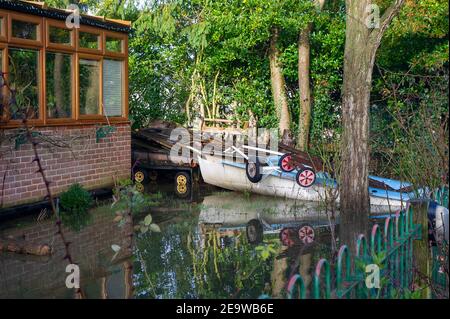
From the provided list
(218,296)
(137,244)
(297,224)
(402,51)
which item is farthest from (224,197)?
(218,296)

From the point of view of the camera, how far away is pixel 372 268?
4953mm

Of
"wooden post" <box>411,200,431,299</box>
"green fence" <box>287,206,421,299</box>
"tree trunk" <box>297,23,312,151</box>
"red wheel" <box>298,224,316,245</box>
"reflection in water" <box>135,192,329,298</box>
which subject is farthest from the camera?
"tree trunk" <box>297,23,312,151</box>

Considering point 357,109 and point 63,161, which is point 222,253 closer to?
point 357,109

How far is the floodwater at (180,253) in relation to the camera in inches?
274

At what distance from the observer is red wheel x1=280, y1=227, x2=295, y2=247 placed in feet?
30.4

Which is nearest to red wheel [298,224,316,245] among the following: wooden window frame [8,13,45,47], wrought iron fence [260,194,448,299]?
wrought iron fence [260,194,448,299]

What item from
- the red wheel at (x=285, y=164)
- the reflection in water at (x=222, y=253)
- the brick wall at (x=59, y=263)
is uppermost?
the red wheel at (x=285, y=164)

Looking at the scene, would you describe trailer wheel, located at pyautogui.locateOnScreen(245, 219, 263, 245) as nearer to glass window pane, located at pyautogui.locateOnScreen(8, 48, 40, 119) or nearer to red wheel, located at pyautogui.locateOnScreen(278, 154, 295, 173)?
red wheel, located at pyautogui.locateOnScreen(278, 154, 295, 173)

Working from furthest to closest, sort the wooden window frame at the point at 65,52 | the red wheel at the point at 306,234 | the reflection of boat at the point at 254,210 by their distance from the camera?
the reflection of boat at the point at 254,210, the wooden window frame at the point at 65,52, the red wheel at the point at 306,234

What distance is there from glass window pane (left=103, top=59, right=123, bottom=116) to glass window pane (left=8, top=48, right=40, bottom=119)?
89.4 inches

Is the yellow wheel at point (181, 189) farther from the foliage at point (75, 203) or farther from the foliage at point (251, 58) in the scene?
the foliage at point (251, 58)

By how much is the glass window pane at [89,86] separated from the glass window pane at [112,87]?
28cm

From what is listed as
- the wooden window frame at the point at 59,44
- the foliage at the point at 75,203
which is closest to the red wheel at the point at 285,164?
the foliage at the point at 75,203

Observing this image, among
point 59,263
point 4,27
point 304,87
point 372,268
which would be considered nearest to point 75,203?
point 4,27
